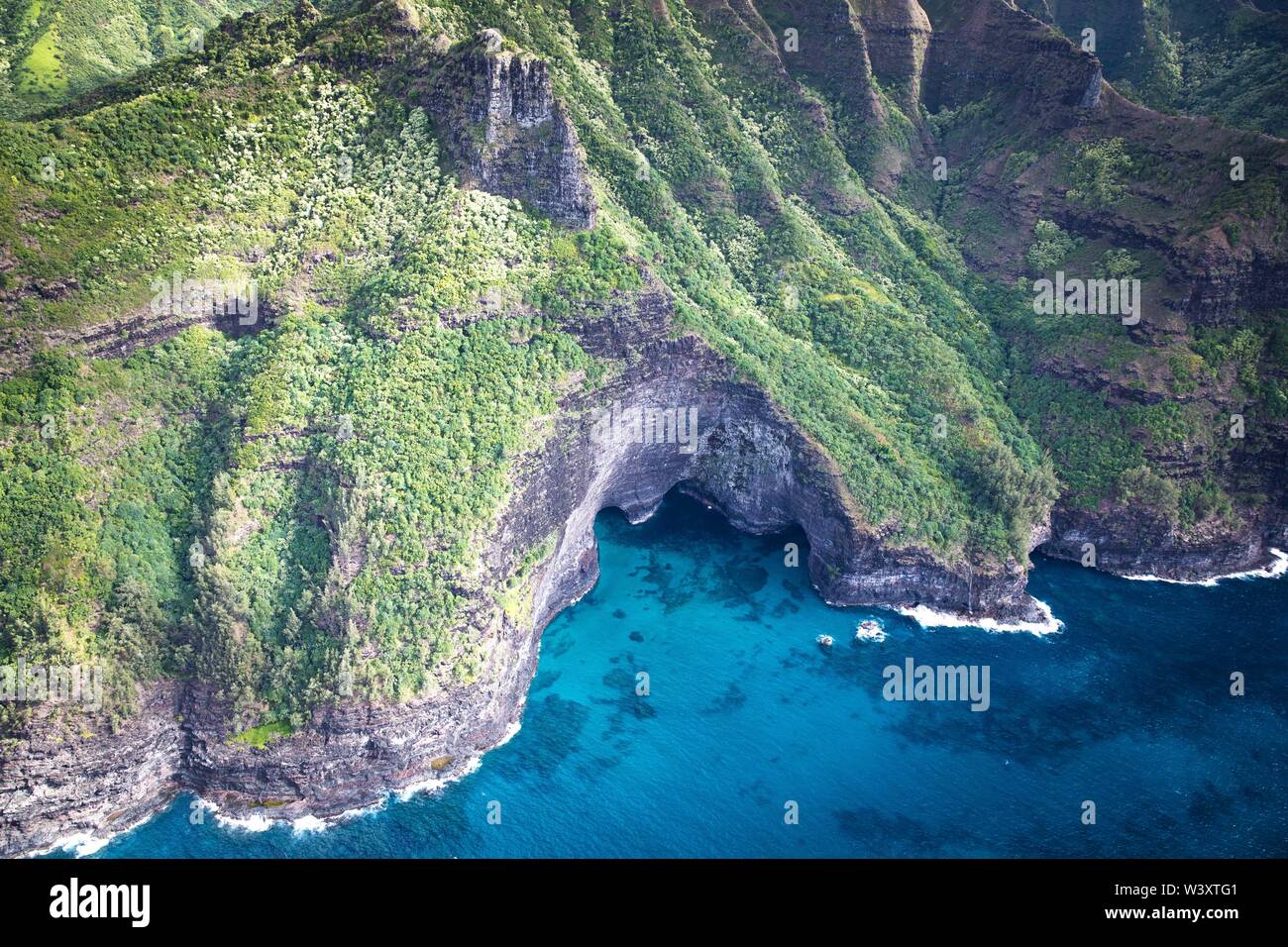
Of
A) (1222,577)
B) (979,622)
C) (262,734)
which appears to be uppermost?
(1222,577)

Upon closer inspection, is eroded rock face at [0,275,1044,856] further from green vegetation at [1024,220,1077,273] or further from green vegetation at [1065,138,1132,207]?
green vegetation at [1065,138,1132,207]

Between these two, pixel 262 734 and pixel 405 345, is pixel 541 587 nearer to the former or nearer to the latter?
pixel 405 345

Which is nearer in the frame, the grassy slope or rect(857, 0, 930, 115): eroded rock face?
the grassy slope

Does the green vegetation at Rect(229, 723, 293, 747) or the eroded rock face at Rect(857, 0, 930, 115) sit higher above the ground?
the eroded rock face at Rect(857, 0, 930, 115)

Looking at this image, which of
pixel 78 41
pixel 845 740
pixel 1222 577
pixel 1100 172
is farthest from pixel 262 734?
pixel 1100 172

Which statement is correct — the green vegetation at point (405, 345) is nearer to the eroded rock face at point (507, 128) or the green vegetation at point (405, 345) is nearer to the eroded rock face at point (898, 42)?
the eroded rock face at point (507, 128)

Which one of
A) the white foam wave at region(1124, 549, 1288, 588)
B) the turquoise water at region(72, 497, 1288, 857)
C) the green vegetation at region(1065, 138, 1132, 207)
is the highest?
the green vegetation at region(1065, 138, 1132, 207)

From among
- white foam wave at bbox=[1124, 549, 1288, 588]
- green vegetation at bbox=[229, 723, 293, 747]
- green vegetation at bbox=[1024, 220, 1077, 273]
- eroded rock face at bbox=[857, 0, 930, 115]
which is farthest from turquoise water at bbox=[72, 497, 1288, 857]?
eroded rock face at bbox=[857, 0, 930, 115]

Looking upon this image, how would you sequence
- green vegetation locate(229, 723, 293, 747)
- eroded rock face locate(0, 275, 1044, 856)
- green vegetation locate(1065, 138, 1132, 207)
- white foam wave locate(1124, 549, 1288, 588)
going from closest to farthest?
1. eroded rock face locate(0, 275, 1044, 856)
2. green vegetation locate(229, 723, 293, 747)
3. white foam wave locate(1124, 549, 1288, 588)
4. green vegetation locate(1065, 138, 1132, 207)
